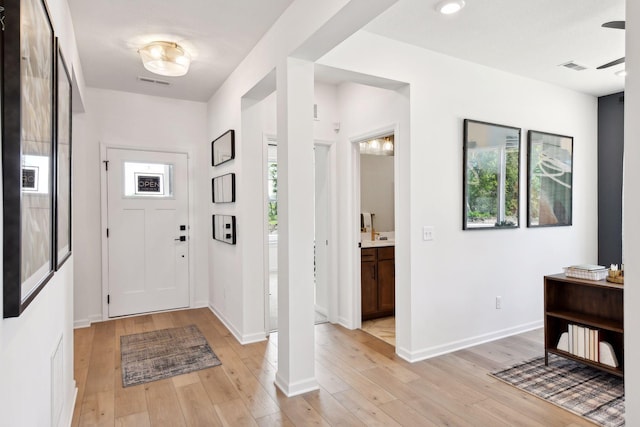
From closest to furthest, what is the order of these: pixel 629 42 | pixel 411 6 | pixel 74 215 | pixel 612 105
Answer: pixel 629 42, pixel 411 6, pixel 74 215, pixel 612 105

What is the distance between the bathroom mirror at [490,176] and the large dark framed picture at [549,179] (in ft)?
0.77

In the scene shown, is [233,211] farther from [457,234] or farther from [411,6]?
[411,6]

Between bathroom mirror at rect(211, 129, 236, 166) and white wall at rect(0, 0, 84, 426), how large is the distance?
170cm

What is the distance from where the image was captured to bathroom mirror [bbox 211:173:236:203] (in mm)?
3846

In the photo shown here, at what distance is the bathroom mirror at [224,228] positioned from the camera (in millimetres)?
3865

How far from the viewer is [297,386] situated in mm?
2639

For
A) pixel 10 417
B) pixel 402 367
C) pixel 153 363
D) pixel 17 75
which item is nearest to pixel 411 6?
pixel 17 75

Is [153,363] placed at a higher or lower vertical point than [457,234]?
lower

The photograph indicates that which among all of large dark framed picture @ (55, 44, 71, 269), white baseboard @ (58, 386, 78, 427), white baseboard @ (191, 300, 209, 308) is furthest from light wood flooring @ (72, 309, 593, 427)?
white baseboard @ (191, 300, 209, 308)

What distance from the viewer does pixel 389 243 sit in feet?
14.5

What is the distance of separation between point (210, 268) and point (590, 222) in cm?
467

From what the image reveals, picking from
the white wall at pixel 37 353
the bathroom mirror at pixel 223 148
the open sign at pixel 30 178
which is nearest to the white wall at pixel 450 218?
the bathroom mirror at pixel 223 148

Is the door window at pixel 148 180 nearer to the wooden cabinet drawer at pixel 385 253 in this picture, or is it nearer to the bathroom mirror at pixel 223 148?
the bathroom mirror at pixel 223 148

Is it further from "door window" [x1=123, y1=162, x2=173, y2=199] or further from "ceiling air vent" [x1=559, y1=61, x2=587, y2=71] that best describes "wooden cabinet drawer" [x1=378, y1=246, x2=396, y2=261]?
"door window" [x1=123, y1=162, x2=173, y2=199]
